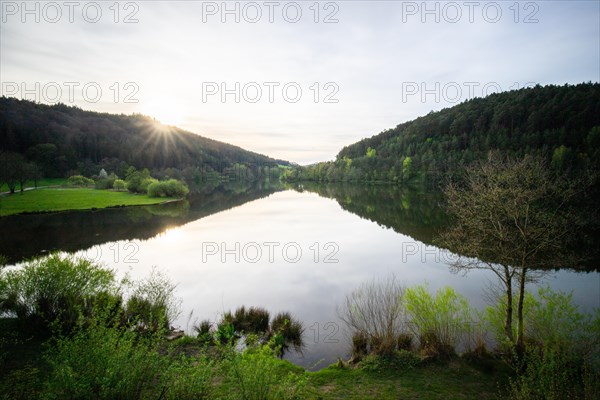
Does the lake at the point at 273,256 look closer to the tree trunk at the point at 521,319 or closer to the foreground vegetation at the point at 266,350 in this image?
the foreground vegetation at the point at 266,350

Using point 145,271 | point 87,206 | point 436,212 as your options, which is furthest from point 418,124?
point 145,271

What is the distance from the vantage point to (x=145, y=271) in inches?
977

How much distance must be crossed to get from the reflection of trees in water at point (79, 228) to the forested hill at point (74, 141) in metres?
76.1

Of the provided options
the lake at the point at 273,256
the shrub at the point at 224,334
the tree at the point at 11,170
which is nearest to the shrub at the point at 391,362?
the lake at the point at 273,256

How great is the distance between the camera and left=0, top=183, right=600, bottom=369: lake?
18.6 meters

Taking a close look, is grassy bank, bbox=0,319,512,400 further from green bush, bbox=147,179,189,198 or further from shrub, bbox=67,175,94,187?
shrub, bbox=67,175,94,187

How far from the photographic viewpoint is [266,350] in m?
9.55

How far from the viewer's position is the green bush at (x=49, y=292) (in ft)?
41.6

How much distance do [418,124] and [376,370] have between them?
190 meters

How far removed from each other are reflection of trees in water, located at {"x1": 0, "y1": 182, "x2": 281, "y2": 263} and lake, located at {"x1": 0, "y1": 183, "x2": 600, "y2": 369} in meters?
0.12

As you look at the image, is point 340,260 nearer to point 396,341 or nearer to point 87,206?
point 396,341

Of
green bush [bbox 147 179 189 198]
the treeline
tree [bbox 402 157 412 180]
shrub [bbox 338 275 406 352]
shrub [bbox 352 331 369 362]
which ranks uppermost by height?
the treeline

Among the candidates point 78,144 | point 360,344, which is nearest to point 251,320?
point 360,344

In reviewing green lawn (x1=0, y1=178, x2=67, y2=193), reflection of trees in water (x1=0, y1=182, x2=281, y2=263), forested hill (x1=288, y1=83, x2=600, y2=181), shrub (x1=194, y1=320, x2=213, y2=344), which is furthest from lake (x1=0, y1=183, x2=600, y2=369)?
forested hill (x1=288, y1=83, x2=600, y2=181)
